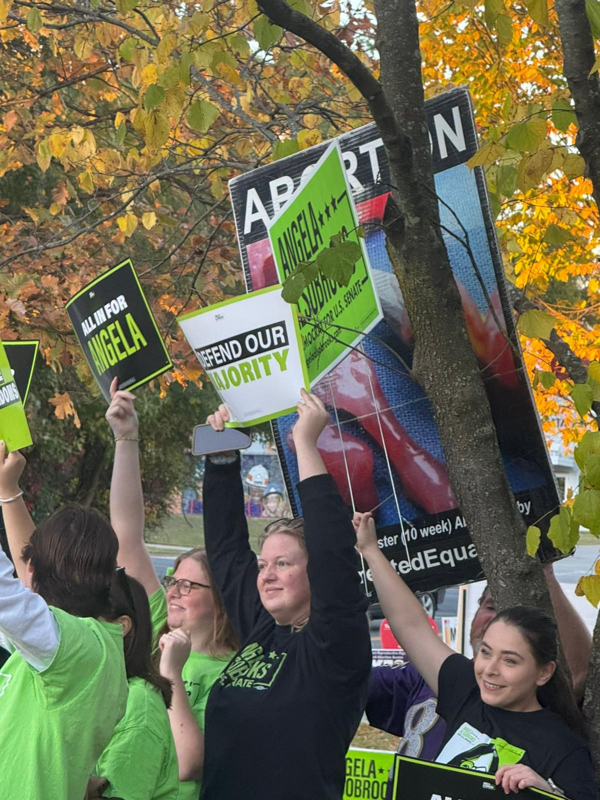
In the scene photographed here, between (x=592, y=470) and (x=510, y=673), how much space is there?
2.29 ft

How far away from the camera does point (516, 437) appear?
3.64m

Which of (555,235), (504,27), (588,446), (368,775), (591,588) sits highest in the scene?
(504,27)

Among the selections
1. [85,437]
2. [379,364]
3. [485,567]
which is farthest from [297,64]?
[85,437]

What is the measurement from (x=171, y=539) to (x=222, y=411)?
47061 mm

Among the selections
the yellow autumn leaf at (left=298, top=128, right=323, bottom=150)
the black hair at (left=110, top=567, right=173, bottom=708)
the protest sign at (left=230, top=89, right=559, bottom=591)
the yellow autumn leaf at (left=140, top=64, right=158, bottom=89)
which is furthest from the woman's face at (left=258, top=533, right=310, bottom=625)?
the yellow autumn leaf at (left=140, top=64, right=158, bottom=89)

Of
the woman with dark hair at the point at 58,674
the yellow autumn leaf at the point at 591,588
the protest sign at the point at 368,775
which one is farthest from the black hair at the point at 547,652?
the protest sign at the point at 368,775

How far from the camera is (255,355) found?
10.6 ft

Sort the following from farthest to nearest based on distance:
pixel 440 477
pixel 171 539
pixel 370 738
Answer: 1. pixel 171 539
2. pixel 370 738
3. pixel 440 477

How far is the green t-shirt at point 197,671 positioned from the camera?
10.1 feet

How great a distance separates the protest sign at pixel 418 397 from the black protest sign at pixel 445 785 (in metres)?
1.20

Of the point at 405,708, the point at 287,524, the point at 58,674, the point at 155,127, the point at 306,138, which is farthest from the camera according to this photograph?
the point at 306,138

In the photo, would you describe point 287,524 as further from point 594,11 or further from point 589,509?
point 594,11

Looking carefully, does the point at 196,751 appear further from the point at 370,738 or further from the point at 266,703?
the point at 370,738

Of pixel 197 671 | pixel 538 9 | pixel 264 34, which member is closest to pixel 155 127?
pixel 264 34
